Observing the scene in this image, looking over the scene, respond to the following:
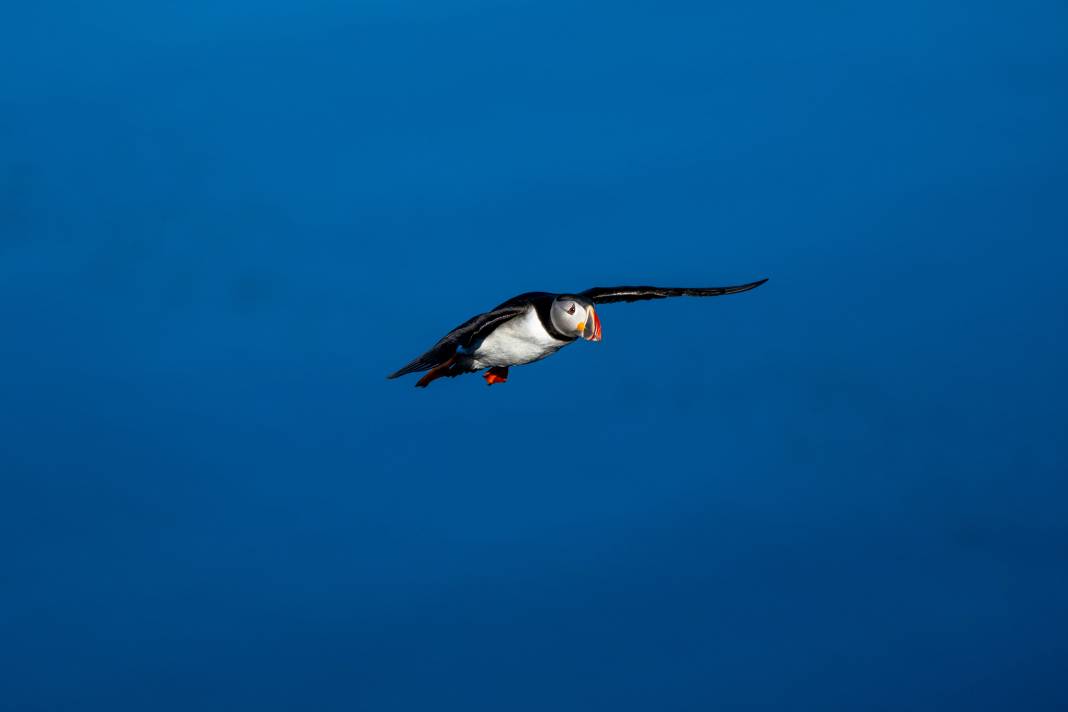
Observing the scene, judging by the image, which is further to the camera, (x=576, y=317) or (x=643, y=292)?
(x=643, y=292)

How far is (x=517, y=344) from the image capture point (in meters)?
22.7

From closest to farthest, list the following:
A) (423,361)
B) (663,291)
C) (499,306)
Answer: (423,361)
(499,306)
(663,291)

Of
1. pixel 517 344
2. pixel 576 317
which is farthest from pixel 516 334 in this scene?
pixel 576 317

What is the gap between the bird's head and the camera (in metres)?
21.6

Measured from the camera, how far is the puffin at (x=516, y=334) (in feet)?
70.4

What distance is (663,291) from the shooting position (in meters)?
24.6

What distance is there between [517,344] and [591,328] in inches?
62.9

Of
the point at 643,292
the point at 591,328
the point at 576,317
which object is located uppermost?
the point at 643,292

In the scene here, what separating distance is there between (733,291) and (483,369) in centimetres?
470

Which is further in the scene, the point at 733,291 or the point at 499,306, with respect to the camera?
the point at 733,291

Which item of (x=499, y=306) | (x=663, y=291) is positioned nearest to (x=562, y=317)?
(x=499, y=306)

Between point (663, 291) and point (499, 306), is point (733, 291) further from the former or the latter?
point (499, 306)

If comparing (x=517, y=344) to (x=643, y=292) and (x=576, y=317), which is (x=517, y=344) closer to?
(x=576, y=317)

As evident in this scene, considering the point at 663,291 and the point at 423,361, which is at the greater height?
the point at 663,291
